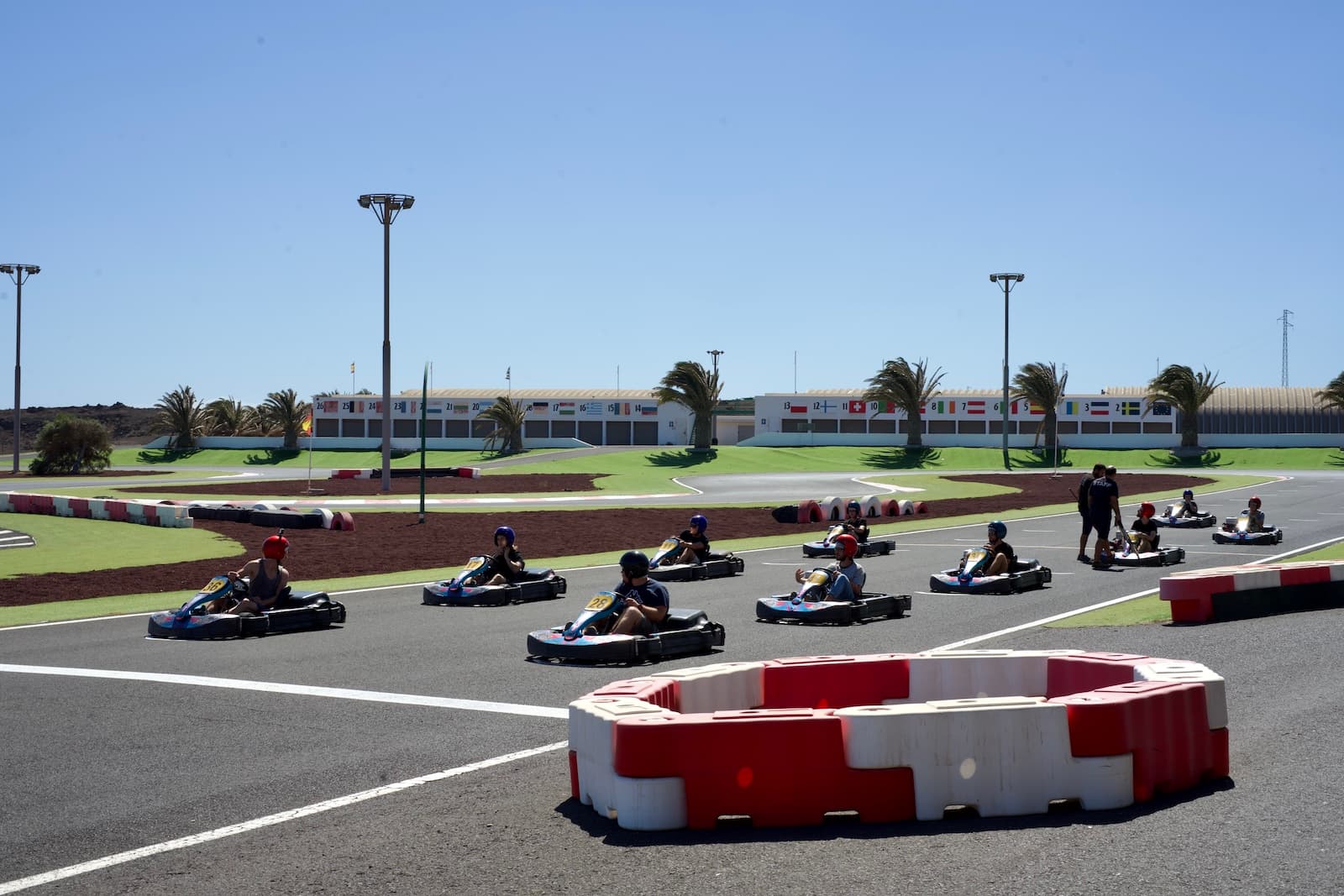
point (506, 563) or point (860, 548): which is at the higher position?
point (506, 563)

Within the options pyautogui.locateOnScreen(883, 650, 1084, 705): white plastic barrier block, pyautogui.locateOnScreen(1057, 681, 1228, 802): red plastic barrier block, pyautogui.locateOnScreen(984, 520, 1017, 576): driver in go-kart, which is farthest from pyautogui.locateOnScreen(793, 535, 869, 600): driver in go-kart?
pyautogui.locateOnScreen(1057, 681, 1228, 802): red plastic barrier block

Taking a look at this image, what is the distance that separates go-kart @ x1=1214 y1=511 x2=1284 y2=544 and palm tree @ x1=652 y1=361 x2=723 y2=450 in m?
53.9

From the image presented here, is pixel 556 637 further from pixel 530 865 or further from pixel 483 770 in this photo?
pixel 530 865

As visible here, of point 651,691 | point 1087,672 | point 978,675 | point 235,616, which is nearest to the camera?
point 651,691

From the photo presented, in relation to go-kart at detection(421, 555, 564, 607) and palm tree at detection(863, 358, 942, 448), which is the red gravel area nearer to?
go-kart at detection(421, 555, 564, 607)

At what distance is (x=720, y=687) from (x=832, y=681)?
877 mm

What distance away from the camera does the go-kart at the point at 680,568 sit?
1909 centimetres

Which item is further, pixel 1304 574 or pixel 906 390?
pixel 906 390

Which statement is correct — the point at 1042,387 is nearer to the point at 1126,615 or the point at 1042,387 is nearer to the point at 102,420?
the point at 1126,615

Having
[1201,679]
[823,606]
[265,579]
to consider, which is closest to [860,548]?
[823,606]

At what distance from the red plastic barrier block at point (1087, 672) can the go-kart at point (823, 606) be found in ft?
19.1

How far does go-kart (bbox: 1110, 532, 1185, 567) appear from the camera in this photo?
69.2 feet

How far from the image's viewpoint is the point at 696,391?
79438 millimetres

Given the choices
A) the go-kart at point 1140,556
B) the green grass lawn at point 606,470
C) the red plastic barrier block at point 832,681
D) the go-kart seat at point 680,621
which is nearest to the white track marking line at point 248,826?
the red plastic barrier block at point 832,681
